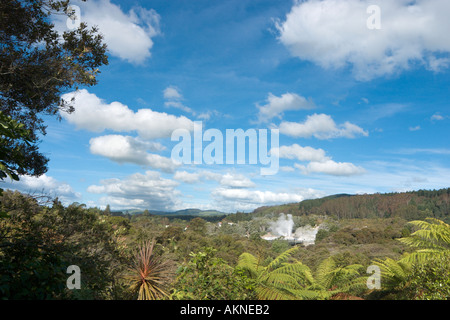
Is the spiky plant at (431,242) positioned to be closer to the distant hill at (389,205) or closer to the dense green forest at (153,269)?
the dense green forest at (153,269)

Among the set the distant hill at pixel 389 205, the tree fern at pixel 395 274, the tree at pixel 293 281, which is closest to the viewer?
the tree at pixel 293 281

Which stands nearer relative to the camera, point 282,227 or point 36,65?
point 36,65

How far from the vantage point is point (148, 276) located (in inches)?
227

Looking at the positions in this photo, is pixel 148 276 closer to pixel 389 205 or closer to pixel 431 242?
pixel 431 242

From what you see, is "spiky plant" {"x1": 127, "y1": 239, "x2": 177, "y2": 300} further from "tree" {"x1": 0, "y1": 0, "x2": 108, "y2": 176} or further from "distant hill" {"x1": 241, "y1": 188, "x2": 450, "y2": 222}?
"distant hill" {"x1": 241, "y1": 188, "x2": 450, "y2": 222}

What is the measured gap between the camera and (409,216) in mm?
83688


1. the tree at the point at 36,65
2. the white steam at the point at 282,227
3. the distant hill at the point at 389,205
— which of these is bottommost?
the white steam at the point at 282,227

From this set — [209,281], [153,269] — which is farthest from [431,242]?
[153,269]

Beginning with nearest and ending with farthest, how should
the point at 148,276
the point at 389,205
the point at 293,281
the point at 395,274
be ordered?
1. the point at 293,281
2. the point at 148,276
3. the point at 395,274
4. the point at 389,205

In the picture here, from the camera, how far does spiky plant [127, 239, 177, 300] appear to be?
5.60 m

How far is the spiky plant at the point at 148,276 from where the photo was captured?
5597 millimetres

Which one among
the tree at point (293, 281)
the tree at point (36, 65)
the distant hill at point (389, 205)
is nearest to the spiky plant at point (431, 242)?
the tree at point (293, 281)
